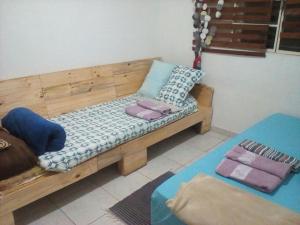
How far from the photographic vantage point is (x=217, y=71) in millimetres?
3014

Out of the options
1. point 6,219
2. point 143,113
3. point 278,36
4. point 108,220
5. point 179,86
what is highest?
point 278,36

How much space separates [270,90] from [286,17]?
70 cm

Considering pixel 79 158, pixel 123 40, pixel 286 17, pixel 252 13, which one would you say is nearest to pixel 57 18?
pixel 123 40

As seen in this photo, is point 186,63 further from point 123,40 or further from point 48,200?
point 48,200

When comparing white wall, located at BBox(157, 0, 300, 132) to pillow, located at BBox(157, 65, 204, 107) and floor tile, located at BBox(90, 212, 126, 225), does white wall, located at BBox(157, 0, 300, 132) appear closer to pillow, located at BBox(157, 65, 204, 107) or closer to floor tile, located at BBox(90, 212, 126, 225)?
pillow, located at BBox(157, 65, 204, 107)

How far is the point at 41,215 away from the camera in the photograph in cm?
191

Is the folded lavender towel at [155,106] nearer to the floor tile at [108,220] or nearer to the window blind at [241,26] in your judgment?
the window blind at [241,26]

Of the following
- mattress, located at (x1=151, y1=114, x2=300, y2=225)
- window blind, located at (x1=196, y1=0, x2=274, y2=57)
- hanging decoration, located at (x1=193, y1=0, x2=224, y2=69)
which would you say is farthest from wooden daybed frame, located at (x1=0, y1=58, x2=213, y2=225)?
mattress, located at (x1=151, y1=114, x2=300, y2=225)

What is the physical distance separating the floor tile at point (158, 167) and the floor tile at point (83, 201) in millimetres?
431

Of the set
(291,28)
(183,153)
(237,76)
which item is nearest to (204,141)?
(183,153)

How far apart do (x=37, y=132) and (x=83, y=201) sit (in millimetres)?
660

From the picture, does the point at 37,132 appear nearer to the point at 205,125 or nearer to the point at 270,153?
the point at 270,153

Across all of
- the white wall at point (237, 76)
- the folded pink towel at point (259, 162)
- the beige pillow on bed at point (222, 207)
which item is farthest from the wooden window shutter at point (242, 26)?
the beige pillow on bed at point (222, 207)

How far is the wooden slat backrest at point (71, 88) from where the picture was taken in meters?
2.24
